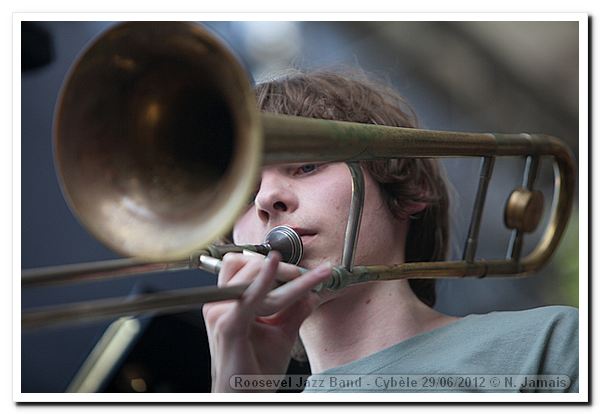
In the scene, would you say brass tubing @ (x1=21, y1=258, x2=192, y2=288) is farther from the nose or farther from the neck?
the neck

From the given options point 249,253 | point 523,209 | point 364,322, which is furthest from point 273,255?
point 523,209

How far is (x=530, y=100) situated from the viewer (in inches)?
61.1

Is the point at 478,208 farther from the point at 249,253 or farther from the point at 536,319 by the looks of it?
the point at 249,253

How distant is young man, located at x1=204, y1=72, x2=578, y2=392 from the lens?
1.40 metres

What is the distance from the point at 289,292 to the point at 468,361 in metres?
0.40

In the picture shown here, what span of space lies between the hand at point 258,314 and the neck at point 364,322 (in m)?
0.09

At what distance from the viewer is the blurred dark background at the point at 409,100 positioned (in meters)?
1.46

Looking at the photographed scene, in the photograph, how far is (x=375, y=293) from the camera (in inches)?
58.3

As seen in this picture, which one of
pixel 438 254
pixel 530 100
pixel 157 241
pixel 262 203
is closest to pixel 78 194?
pixel 157 241

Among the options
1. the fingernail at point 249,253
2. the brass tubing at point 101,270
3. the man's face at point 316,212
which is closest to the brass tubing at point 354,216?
the man's face at point 316,212

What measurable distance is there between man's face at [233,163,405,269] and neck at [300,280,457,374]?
7 cm

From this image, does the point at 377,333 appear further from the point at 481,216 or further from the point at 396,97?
the point at 396,97

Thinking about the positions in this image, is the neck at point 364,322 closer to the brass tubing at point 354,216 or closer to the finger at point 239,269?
the brass tubing at point 354,216

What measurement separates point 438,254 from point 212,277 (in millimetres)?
425
